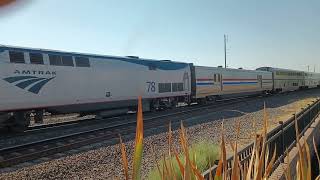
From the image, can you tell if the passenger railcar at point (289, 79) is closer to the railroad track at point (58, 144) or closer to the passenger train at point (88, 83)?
the passenger train at point (88, 83)

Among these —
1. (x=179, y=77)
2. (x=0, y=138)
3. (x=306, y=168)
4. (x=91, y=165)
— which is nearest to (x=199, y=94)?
(x=179, y=77)

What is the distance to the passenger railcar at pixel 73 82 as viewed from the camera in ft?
51.2

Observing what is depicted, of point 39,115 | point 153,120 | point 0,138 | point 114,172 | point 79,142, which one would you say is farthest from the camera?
point 153,120

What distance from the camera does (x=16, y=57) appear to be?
51.6 feet

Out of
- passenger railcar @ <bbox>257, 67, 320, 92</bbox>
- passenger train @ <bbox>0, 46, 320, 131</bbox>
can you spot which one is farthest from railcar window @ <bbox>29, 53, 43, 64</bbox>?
passenger railcar @ <bbox>257, 67, 320, 92</bbox>

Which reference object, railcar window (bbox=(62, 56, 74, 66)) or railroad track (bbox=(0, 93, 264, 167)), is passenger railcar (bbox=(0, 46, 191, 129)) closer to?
railcar window (bbox=(62, 56, 74, 66))

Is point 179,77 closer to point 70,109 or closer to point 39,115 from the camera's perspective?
point 70,109

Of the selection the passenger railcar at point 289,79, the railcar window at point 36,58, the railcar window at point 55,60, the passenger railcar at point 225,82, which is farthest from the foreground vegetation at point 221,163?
the passenger railcar at point 289,79

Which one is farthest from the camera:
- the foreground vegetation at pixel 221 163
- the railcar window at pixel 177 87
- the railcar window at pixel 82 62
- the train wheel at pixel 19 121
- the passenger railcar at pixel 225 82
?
the passenger railcar at pixel 225 82

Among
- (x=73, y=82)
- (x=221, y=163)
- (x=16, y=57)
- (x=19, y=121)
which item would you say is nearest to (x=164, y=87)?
(x=73, y=82)

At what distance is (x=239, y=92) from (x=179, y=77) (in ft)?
37.4

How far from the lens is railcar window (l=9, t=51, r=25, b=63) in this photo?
15.5m

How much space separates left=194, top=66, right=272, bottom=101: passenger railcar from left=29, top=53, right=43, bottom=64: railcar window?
15187 millimetres

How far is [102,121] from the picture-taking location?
20375 mm
